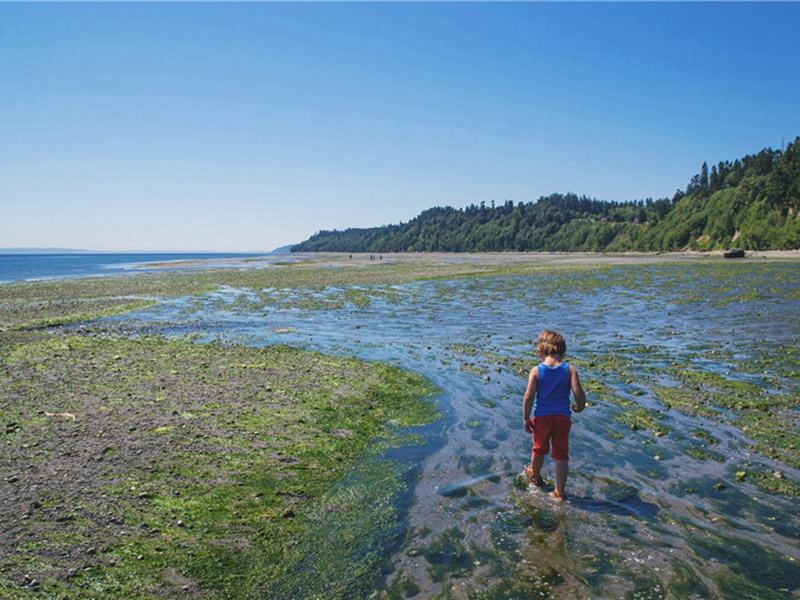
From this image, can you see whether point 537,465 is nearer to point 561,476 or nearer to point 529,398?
point 561,476

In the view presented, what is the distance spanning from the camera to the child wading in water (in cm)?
805

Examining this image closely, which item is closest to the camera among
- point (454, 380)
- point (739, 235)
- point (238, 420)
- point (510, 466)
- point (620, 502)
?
point (620, 502)

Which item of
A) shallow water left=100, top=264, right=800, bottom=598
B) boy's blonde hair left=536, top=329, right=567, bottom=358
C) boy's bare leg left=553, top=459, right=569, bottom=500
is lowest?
shallow water left=100, top=264, right=800, bottom=598

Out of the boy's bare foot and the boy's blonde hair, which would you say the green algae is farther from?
the boy's blonde hair

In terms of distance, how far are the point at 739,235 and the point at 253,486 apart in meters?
182

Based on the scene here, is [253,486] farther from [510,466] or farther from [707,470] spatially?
[707,470]

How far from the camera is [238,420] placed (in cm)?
1204

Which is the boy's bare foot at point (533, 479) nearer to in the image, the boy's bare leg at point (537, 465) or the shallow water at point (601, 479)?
the boy's bare leg at point (537, 465)

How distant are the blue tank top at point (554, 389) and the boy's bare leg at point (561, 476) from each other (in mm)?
844

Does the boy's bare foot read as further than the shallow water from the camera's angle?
Yes

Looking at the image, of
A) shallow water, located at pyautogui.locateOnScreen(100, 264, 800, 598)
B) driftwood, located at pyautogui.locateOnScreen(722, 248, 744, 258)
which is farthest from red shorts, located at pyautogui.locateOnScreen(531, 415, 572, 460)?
driftwood, located at pyautogui.locateOnScreen(722, 248, 744, 258)

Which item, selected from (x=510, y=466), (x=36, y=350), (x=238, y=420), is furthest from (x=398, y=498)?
(x=36, y=350)

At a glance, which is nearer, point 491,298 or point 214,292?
point 491,298

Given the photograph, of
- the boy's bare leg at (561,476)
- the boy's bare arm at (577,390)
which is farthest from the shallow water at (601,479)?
the boy's bare arm at (577,390)
